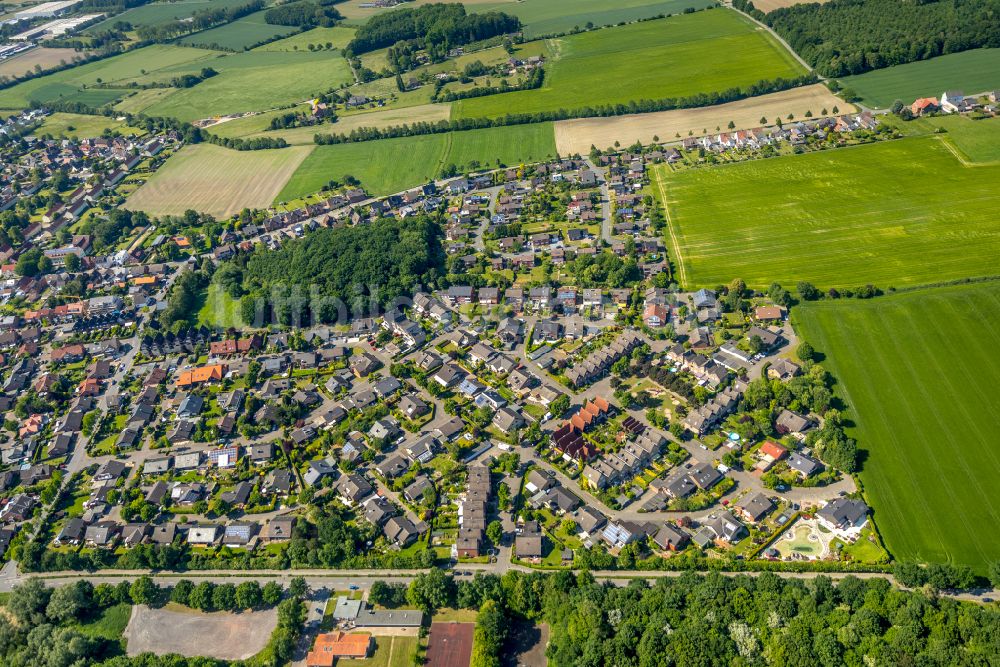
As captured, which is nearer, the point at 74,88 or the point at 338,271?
the point at 338,271

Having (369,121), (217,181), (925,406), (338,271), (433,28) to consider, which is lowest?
(925,406)

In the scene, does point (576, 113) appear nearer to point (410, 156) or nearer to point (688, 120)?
point (688, 120)

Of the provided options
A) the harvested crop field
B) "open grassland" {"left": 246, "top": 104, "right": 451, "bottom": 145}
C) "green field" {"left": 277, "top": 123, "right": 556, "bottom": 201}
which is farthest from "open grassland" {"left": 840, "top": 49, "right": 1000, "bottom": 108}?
the harvested crop field

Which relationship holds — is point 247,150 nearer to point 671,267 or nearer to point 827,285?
point 671,267

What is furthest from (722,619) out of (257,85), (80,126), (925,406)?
(80,126)

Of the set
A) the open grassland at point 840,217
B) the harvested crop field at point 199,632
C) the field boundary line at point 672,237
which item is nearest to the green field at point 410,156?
the field boundary line at point 672,237

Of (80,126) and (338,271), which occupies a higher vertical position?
(80,126)

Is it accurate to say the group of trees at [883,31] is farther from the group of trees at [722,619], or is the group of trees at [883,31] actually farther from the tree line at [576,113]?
the group of trees at [722,619]

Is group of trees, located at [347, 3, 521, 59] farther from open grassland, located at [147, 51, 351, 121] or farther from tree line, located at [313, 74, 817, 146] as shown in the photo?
tree line, located at [313, 74, 817, 146]
